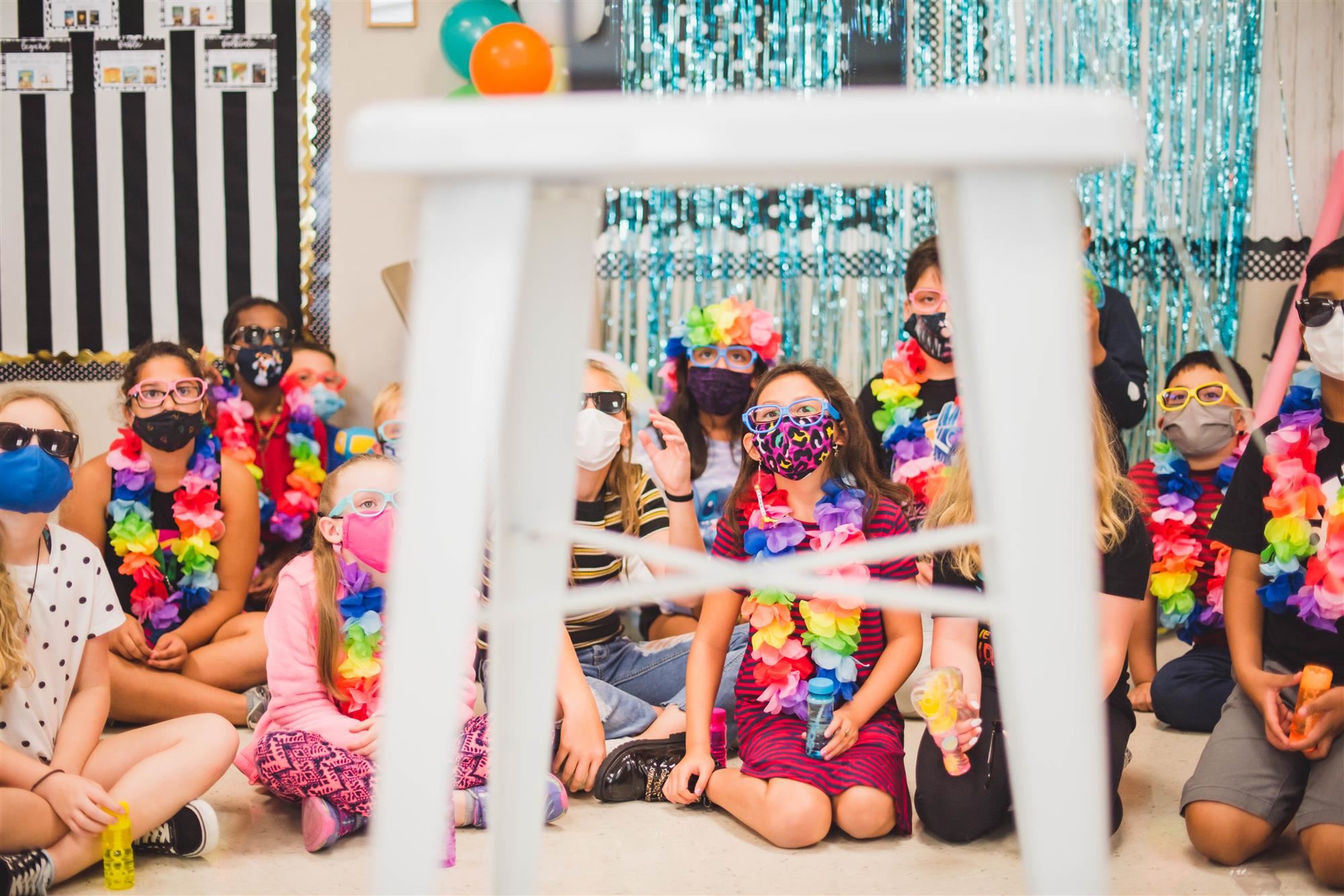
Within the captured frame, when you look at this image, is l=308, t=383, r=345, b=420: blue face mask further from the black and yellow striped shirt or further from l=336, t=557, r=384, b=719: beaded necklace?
l=336, t=557, r=384, b=719: beaded necklace

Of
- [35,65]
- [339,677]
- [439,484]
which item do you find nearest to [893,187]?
[339,677]

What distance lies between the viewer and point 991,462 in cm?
65

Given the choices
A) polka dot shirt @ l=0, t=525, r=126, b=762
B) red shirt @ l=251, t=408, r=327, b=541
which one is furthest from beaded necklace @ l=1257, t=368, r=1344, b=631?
red shirt @ l=251, t=408, r=327, b=541

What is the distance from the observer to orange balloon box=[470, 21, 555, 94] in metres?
3.00

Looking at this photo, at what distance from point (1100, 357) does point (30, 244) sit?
10.3 ft

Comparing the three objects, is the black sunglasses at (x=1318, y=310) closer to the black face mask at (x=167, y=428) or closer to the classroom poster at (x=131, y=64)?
the black face mask at (x=167, y=428)

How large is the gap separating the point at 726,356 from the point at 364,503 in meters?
0.98

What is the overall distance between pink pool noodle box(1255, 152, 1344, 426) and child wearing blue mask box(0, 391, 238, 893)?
2154mm

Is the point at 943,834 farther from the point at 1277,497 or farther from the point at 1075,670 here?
the point at 1075,670

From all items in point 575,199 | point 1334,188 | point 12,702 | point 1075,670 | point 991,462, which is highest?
point 1334,188

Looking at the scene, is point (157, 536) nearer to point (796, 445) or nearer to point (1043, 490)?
point (796, 445)

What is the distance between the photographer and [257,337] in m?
2.99

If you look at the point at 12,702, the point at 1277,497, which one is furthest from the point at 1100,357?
the point at 12,702

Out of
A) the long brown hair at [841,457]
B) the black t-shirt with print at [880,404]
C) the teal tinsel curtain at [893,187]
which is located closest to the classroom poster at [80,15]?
the teal tinsel curtain at [893,187]
